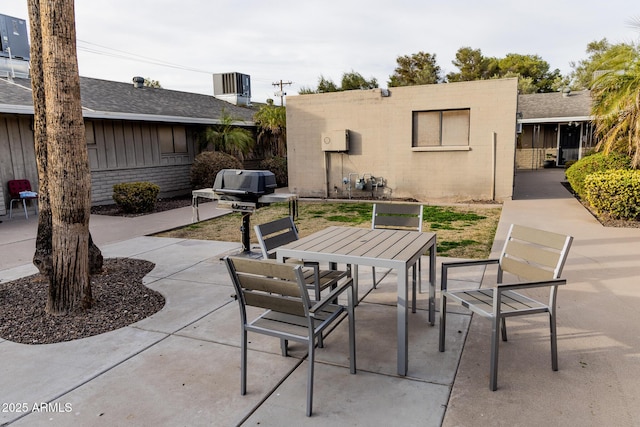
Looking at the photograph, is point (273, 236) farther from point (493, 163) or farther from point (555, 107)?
point (555, 107)

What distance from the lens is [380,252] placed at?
3.34 metres

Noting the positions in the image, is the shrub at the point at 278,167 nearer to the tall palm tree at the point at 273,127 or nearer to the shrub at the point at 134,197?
the tall palm tree at the point at 273,127

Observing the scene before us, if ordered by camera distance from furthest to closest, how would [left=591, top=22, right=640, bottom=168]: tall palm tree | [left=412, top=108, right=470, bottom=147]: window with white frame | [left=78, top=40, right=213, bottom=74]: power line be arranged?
[left=78, top=40, right=213, bottom=74]: power line < [left=412, top=108, right=470, bottom=147]: window with white frame < [left=591, top=22, right=640, bottom=168]: tall palm tree

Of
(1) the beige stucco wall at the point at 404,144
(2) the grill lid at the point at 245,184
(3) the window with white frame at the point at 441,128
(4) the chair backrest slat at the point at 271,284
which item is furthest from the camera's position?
(3) the window with white frame at the point at 441,128

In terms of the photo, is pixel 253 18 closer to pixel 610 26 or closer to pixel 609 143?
pixel 609 143

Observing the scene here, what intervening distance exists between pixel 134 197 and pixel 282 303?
9513 mm

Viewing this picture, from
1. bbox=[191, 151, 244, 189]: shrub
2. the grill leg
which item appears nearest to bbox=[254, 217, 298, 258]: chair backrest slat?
the grill leg

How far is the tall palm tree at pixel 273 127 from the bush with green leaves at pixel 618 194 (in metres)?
11.4

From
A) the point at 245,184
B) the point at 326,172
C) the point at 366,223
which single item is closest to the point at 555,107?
the point at 326,172

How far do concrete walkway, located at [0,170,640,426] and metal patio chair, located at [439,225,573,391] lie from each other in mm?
236

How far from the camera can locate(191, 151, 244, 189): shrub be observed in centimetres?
1442

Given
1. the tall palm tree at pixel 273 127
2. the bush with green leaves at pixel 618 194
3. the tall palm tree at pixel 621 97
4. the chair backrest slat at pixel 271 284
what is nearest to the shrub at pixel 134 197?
the tall palm tree at pixel 273 127

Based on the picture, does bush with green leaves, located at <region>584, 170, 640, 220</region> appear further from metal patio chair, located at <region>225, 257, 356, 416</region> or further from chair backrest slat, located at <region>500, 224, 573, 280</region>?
metal patio chair, located at <region>225, 257, 356, 416</region>

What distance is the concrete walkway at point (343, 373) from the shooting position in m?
2.56
